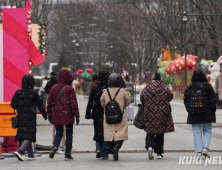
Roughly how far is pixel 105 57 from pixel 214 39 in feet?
112

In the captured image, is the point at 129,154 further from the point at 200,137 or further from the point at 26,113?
the point at 26,113

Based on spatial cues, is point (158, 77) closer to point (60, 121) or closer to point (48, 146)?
point (60, 121)

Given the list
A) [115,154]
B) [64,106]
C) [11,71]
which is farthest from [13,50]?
[115,154]

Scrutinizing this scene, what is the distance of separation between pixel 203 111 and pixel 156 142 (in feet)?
3.45

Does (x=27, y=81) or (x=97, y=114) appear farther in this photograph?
(x=97, y=114)

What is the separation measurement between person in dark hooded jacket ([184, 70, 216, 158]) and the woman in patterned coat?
1.31ft

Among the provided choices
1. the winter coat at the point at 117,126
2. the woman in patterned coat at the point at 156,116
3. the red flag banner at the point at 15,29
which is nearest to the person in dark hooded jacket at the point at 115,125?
the winter coat at the point at 117,126

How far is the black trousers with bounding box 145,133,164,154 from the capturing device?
494 inches

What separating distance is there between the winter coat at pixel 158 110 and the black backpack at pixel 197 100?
0.45 meters

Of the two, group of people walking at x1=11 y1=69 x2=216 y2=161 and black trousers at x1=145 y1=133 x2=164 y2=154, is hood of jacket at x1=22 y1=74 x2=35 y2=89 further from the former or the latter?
black trousers at x1=145 y1=133 x2=164 y2=154

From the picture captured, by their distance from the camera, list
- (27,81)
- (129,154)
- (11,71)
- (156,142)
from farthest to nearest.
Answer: (11,71), (129,154), (156,142), (27,81)

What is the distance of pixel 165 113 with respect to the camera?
41.5ft

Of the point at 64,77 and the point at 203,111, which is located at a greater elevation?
the point at 64,77

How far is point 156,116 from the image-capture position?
12617 millimetres
